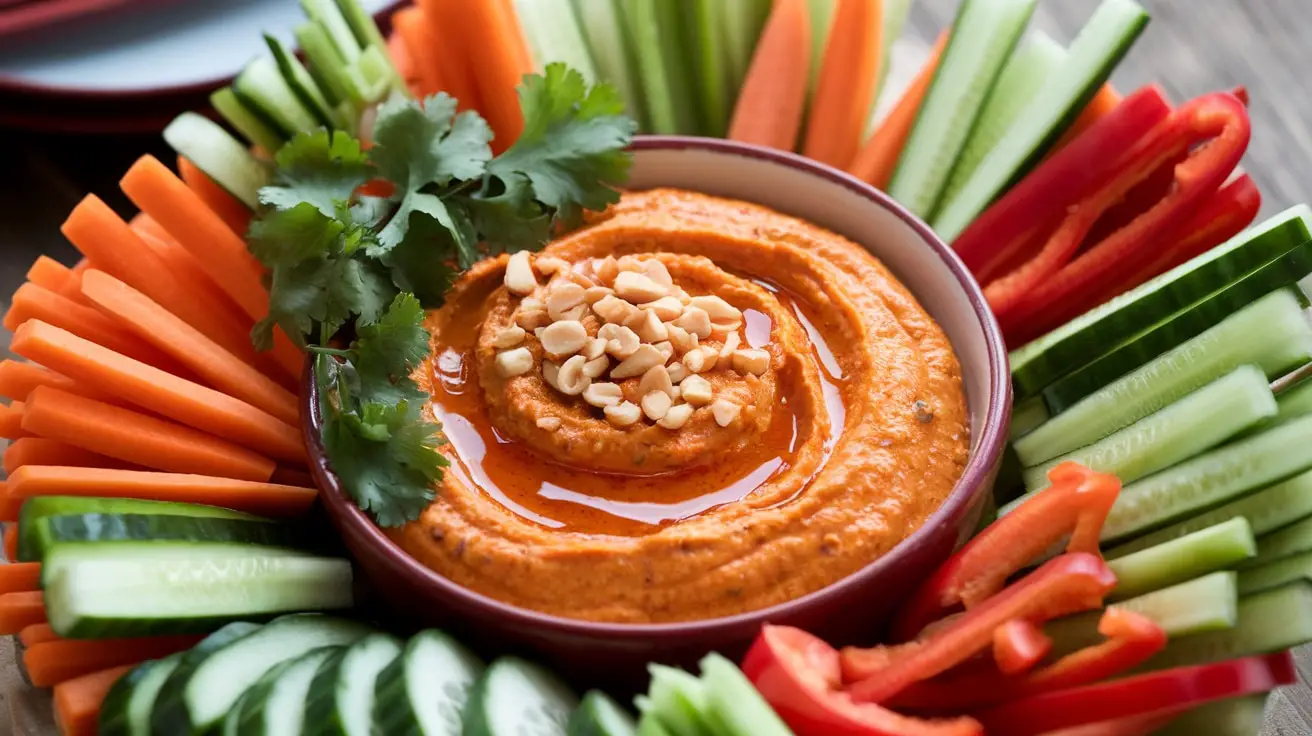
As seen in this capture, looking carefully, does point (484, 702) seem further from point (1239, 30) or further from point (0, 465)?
point (1239, 30)

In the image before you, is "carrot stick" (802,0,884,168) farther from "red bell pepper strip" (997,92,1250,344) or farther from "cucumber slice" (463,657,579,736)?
"cucumber slice" (463,657,579,736)

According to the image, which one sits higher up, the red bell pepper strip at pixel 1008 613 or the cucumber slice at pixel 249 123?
the cucumber slice at pixel 249 123

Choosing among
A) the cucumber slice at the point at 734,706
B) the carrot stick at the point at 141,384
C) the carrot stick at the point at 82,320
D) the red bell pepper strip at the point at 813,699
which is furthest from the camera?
the carrot stick at the point at 82,320

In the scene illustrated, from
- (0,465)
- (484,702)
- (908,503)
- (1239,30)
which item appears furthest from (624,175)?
(1239,30)

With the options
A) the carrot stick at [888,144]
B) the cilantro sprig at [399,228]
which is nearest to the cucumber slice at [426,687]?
the cilantro sprig at [399,228]

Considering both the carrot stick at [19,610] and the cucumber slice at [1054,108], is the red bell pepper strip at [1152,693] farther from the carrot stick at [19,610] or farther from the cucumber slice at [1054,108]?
the carrot stick at [19,610]

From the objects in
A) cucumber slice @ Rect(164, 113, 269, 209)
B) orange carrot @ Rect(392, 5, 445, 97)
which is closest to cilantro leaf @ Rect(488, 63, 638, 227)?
orange carrot @ Rect(392, 5, 445, 97)

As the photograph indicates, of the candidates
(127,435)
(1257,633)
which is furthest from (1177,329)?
(127,435)
